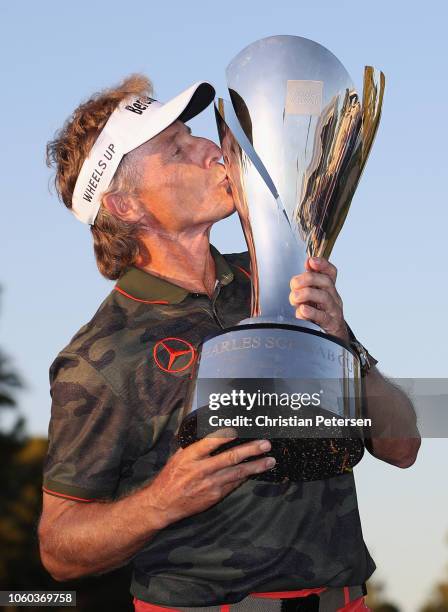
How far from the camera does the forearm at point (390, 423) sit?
4.03 meters

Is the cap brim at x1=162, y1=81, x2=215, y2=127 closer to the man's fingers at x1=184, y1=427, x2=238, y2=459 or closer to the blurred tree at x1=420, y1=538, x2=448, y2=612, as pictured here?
the man's fingers at x1=184, y1=427, x2=238, y2=459

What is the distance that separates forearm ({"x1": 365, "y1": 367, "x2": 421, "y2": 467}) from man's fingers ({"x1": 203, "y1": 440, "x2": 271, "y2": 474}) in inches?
37.1

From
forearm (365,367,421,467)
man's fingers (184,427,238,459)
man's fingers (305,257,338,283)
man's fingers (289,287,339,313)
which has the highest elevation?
man's fingers (305,257,338,283)

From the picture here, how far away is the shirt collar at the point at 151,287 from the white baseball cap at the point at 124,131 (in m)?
0.48

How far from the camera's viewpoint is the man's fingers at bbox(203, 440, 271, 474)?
3098mm

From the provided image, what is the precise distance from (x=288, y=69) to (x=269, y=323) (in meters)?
0.95

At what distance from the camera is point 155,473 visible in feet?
13.0

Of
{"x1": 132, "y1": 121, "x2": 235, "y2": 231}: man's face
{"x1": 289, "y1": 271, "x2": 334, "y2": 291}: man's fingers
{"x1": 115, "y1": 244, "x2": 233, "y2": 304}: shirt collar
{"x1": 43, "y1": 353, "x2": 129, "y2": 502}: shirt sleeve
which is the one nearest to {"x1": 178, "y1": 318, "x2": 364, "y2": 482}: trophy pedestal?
{"x1": 289, "y1": 271, "x2": 334, "y2": 291}: man's fingers

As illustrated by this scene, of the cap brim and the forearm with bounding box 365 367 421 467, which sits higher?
the cap brim

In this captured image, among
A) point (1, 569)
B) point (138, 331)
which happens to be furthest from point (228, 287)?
point (1, 569)

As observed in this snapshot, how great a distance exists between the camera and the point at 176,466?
330 centimetres

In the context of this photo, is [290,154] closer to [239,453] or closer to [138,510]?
[239,453]

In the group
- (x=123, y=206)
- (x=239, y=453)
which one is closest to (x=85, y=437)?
(x=239, y=453)

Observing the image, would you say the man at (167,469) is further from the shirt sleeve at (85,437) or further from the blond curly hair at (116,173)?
the blond curly hair at (116,173)
